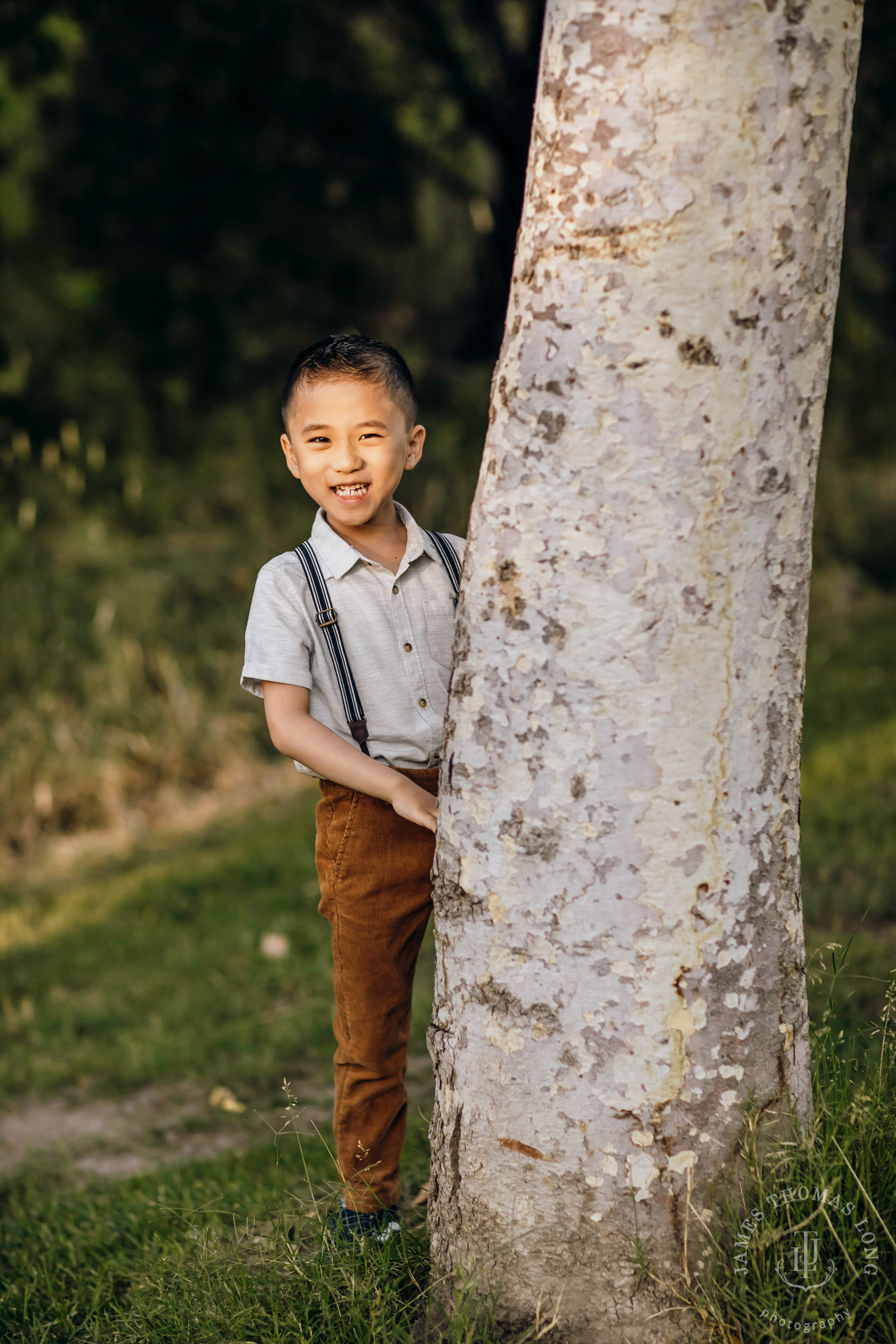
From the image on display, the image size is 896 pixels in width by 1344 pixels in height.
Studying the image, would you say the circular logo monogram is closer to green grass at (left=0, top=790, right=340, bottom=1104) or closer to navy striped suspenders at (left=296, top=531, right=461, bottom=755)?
navy striped suspenders at (left=296, top=531, right=461, bottom=755)

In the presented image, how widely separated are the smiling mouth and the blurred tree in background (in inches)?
203

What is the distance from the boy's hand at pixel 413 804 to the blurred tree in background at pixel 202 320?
5.34 metres

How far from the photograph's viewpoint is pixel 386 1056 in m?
2.35

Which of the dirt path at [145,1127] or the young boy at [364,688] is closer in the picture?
the young boy at [364,688]

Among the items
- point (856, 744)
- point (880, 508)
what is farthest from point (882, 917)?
point (880, 508)

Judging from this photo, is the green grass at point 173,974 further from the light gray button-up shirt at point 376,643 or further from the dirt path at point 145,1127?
the light gray button-up shirt at point 376,643

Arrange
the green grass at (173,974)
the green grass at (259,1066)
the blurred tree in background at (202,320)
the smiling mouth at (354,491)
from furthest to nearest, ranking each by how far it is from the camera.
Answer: the blurred tree in background at (202,320) < the green grass at (173,974) < the smiling mouth at (354,491) < the green grass at (259,1066)

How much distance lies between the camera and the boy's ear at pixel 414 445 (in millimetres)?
2254

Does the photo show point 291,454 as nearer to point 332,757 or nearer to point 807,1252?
point 332,757

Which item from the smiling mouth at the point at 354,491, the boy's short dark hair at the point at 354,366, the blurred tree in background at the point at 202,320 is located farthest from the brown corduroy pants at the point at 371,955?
the blurred tree in background at the point at 202,320

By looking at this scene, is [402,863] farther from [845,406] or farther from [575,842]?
[845,406]

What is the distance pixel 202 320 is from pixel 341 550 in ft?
25.4

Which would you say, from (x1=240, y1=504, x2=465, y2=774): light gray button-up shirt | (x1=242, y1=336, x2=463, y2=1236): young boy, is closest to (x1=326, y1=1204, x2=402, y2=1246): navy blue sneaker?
(x1=242, y1=336, x2=463, y2=1236): young boy

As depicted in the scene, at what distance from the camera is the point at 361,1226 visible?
226 cm
